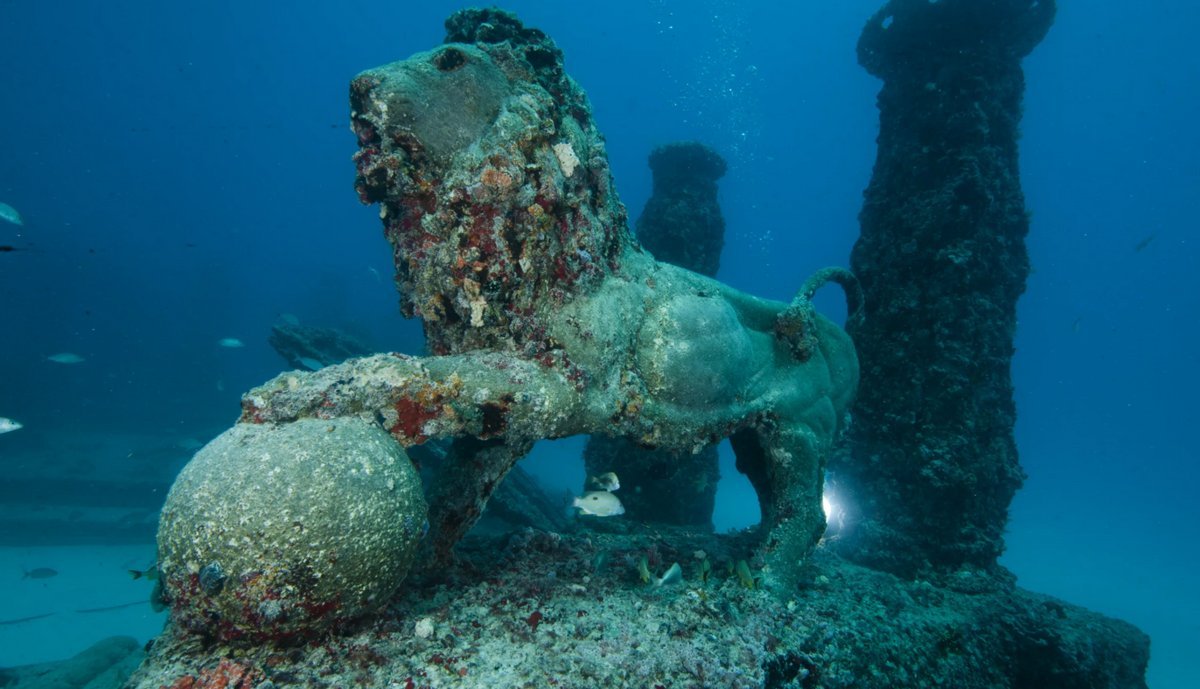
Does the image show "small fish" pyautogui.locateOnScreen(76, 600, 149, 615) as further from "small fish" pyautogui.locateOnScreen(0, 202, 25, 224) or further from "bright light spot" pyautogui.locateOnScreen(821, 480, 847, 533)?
"bright light spot" pyautogui.locateOnScreen(821, 480, 847, 533)

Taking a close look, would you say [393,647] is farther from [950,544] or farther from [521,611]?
[950,544]

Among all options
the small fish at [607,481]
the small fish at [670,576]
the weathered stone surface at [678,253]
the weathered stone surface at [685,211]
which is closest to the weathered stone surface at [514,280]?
the small fish at [670,576]

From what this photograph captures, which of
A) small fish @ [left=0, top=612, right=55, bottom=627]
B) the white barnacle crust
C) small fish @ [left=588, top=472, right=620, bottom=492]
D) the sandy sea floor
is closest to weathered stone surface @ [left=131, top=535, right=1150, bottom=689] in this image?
small fish @ [left=588, top=472, right=620, bottom=492]

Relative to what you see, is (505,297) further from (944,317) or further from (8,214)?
(8,214)

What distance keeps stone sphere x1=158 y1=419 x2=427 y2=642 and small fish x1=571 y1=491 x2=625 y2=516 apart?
13.7ft

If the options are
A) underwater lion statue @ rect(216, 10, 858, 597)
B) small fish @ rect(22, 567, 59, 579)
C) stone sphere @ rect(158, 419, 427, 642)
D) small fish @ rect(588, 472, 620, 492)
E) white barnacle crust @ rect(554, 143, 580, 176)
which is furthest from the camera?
small fish @ rect(22, 567, 59, 579)

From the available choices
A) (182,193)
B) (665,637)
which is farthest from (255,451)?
(182,193)

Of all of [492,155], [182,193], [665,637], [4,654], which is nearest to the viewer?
[665,637]

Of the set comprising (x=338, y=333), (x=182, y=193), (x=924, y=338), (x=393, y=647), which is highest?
(x=182, y=193)

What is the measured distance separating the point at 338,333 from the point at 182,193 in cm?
13052

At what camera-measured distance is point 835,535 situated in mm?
8820

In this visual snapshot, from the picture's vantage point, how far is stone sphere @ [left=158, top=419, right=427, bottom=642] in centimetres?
222

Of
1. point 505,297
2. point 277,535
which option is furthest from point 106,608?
point 505,297

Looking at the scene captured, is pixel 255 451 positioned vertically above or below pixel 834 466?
below
